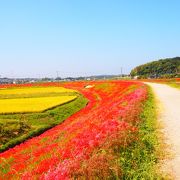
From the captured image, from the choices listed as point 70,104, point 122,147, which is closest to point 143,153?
point 122,147

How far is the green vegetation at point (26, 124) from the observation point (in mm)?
27772

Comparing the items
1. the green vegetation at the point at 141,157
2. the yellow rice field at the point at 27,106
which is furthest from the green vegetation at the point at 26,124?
the green vegetation at the point at 141,157

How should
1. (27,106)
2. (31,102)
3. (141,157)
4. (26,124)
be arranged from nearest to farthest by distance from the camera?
(141,157) → (26,124) → (27,106) → (31,102)

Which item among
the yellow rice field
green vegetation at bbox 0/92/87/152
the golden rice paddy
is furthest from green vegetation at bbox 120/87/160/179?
the golden rice paddy

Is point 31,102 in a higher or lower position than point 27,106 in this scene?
lower

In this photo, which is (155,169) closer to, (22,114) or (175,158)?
(175,158)

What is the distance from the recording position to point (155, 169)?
973 centimetres

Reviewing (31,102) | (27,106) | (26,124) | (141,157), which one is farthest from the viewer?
(31,102)

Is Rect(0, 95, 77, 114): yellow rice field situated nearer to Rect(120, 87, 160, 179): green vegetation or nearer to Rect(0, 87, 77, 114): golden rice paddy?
Rect(0, 87, 77, 114): golden rice paddy

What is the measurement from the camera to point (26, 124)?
31969 millimetres

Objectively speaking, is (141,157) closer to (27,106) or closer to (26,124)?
(26,124)

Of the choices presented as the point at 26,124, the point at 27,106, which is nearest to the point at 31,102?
the point at 27,106

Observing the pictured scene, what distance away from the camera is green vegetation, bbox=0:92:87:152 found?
2777 cm

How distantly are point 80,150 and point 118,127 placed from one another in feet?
9.52
